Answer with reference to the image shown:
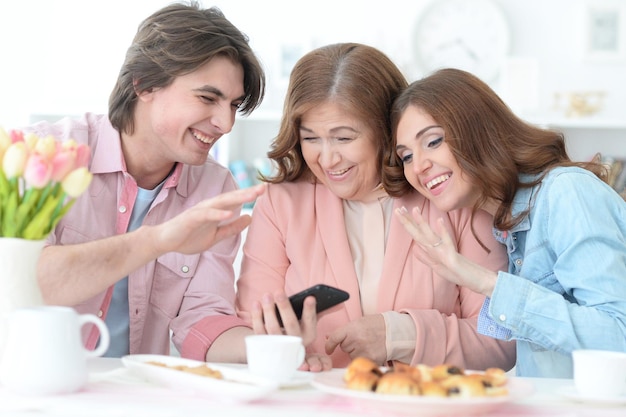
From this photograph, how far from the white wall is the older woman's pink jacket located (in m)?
2.39

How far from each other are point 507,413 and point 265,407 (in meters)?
0.36

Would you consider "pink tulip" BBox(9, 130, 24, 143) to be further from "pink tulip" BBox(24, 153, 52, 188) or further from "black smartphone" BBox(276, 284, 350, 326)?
"black smartphone" BBox(276, 284, 350, 326)

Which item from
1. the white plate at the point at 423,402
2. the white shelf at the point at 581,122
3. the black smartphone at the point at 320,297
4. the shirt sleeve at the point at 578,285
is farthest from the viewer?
the white shelf at the point at 581,122

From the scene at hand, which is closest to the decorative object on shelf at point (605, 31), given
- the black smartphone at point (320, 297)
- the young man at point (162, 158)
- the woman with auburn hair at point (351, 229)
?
the woman with auburn hair at point (351, 229)

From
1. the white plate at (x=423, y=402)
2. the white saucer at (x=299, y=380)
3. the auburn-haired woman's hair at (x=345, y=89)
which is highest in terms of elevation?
the auburn-haired woman's hair at (x=345, y=89)

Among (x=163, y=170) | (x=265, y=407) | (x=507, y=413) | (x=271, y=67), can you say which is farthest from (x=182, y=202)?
(x=271, y=67)

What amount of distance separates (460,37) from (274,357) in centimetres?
349

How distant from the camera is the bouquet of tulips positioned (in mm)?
1306

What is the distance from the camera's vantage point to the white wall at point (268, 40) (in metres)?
4.50

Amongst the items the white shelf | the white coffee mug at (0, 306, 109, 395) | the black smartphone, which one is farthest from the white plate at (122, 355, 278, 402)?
the white shelf

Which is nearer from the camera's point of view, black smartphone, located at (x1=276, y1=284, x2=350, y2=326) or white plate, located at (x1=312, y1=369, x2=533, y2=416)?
white plate, located at (x1=312, y1=369, x2=533, y2=416)

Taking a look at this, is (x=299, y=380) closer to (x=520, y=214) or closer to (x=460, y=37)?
(x=520, y=214)

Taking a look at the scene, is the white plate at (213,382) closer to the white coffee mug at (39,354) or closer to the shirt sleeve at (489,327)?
the white coffee mug at (39,354)

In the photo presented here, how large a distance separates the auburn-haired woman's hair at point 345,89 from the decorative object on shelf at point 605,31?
2.62 meters
